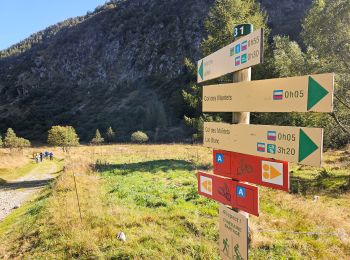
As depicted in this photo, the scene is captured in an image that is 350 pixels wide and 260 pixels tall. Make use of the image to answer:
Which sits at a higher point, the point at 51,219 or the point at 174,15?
the point at 174,15

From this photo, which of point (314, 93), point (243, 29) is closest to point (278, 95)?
point (314, 93)

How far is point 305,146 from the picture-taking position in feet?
12.3

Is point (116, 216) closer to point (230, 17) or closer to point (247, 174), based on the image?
point (247, 174)

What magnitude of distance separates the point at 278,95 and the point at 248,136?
0.73m

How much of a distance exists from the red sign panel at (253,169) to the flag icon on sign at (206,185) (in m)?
0.21

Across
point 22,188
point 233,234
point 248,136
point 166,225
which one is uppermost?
point 248,136

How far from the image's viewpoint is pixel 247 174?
179 inches

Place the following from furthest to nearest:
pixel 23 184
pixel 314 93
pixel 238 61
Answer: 1. pixel 23 184
2. pixel 238 61
3. pixel 314 93

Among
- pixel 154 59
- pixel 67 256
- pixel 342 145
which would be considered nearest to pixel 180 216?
pixel 67 256

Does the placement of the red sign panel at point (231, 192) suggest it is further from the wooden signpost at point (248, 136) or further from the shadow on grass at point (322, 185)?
the shadow on grass at point (322, 185)

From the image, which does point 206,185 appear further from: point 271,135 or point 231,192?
point 271,135

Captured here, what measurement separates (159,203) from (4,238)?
5519 millimetres

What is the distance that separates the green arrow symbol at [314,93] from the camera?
11.8 ft

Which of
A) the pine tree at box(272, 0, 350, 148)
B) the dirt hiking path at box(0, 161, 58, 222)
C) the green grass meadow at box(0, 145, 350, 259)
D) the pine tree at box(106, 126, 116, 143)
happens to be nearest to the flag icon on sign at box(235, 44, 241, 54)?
the green grass meadow at box(0, 145, 350, 259)
